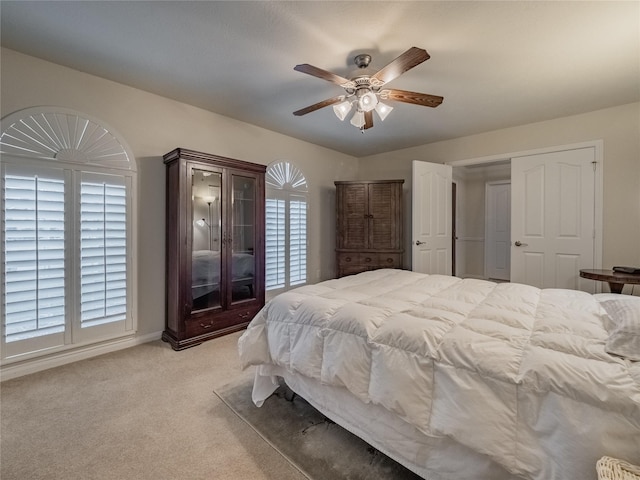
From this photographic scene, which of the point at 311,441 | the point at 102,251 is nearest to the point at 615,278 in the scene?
the point at 311,441

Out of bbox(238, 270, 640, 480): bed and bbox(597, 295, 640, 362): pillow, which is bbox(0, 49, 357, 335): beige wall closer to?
bbox(238, 270, 640, 480): bed

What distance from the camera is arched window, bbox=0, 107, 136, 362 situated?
2115 mm

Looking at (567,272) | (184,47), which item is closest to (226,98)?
(184,47)

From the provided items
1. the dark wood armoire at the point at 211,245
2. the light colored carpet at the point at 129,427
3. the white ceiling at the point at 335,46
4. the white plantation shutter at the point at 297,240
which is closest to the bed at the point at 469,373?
the light colored carpet at the point at 129,427

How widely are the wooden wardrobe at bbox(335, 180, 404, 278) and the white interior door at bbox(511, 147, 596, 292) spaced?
4.89 ft

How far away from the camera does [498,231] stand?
5.36m

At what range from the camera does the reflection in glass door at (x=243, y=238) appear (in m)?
3.11

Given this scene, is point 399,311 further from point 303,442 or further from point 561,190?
point 561,190

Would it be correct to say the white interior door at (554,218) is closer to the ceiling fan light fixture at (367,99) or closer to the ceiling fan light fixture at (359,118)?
the ceiling fan light fixture at (359,118)

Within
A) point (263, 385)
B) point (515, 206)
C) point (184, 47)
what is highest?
point (184, 47)

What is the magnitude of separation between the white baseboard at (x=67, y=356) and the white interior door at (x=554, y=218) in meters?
4.47

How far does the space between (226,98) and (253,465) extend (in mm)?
3019

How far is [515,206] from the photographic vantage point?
12.1 ft

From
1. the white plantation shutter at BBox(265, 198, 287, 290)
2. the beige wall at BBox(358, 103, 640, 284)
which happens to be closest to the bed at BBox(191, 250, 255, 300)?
the white plantation shutter at BBox(265, 198, 287, 290)
